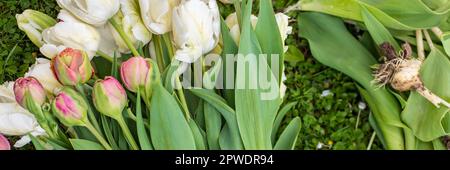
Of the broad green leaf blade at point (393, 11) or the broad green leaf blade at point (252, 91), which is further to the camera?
the broad green leaf blade at point (393, 11)

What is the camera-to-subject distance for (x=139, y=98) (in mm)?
741

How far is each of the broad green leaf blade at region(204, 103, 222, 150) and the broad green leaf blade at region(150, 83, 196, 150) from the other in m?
0.04

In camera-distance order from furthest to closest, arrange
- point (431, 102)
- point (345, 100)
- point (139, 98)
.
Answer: point (345, 100)
point (431, 102)
point (139, 98)

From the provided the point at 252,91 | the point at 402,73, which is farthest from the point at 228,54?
the point at 402,73

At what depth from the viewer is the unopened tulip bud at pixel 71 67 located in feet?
2.32

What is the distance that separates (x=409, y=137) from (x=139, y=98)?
43 centimetres

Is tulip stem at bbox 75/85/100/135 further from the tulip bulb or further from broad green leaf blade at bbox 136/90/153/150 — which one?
the tulip bulb

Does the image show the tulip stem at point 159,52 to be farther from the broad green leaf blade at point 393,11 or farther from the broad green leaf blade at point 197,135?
the broad green leaf blade at point 393,11

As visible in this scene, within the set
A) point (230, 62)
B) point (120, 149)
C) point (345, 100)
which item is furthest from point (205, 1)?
point (345, 100)

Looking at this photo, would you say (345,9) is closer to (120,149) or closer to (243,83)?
(243,83)

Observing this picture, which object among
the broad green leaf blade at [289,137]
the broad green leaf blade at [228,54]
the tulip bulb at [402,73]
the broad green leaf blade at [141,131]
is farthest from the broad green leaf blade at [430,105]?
the broad green leaf blade at [141,131]

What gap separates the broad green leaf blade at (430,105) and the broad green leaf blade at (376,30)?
0.06m
